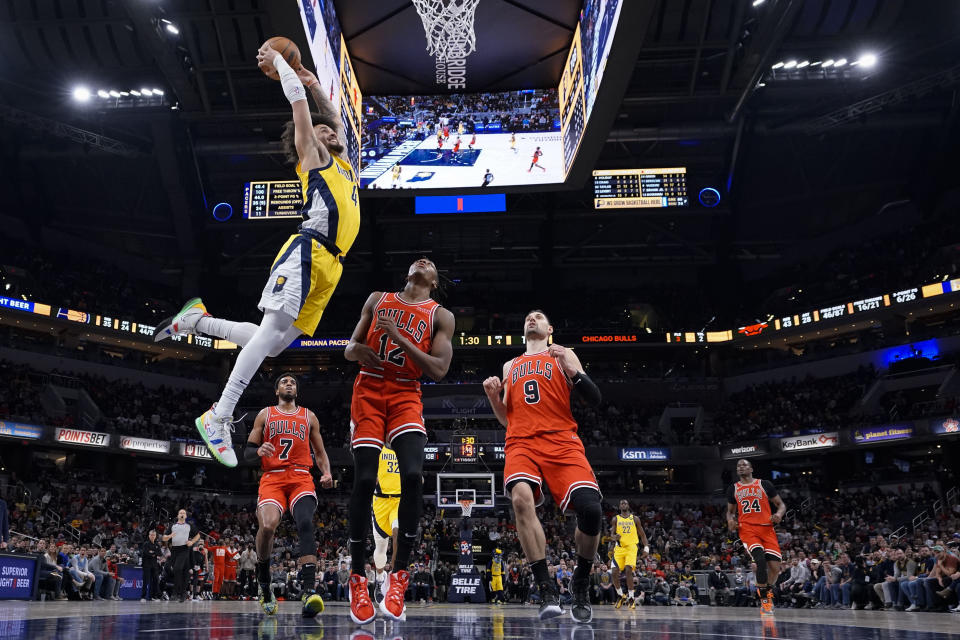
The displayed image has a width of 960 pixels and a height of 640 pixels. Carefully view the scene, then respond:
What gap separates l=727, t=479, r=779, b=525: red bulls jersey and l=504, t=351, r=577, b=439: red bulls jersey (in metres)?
6.23

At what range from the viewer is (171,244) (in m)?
38.7

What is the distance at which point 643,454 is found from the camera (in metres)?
35.0

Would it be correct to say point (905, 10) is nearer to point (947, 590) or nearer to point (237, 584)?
point (947, 590)

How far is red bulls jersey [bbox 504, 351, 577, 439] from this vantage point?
5.95 meters

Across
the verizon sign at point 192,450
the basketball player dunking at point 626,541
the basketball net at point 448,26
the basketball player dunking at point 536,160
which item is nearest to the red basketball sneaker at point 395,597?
the basketball player dunking at point 626,541

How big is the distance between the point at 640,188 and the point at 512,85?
39.3ft

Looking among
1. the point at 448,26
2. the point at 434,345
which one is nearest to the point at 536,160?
the point at 448,26

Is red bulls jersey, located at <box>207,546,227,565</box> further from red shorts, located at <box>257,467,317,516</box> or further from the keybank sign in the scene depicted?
the keybank sign

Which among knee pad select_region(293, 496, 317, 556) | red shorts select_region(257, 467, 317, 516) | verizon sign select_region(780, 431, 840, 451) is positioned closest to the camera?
knee pad select_region(293, 496, 317, 556)

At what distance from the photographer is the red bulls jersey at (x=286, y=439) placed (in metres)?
7.53

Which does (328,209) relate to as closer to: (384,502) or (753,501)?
(384,502)

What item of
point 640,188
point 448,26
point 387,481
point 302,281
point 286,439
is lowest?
point 387,481

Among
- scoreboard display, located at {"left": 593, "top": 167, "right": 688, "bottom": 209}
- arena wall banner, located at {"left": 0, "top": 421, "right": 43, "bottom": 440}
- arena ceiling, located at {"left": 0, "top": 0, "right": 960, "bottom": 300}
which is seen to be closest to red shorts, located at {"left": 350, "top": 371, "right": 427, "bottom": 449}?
arena ceiling, located at {"left": 0, "top": 0, "right": 960, "bottom": 300}

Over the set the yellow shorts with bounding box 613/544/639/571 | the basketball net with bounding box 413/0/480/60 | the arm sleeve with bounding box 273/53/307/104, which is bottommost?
the yellow shorts with bounding box 613/544/639/571
